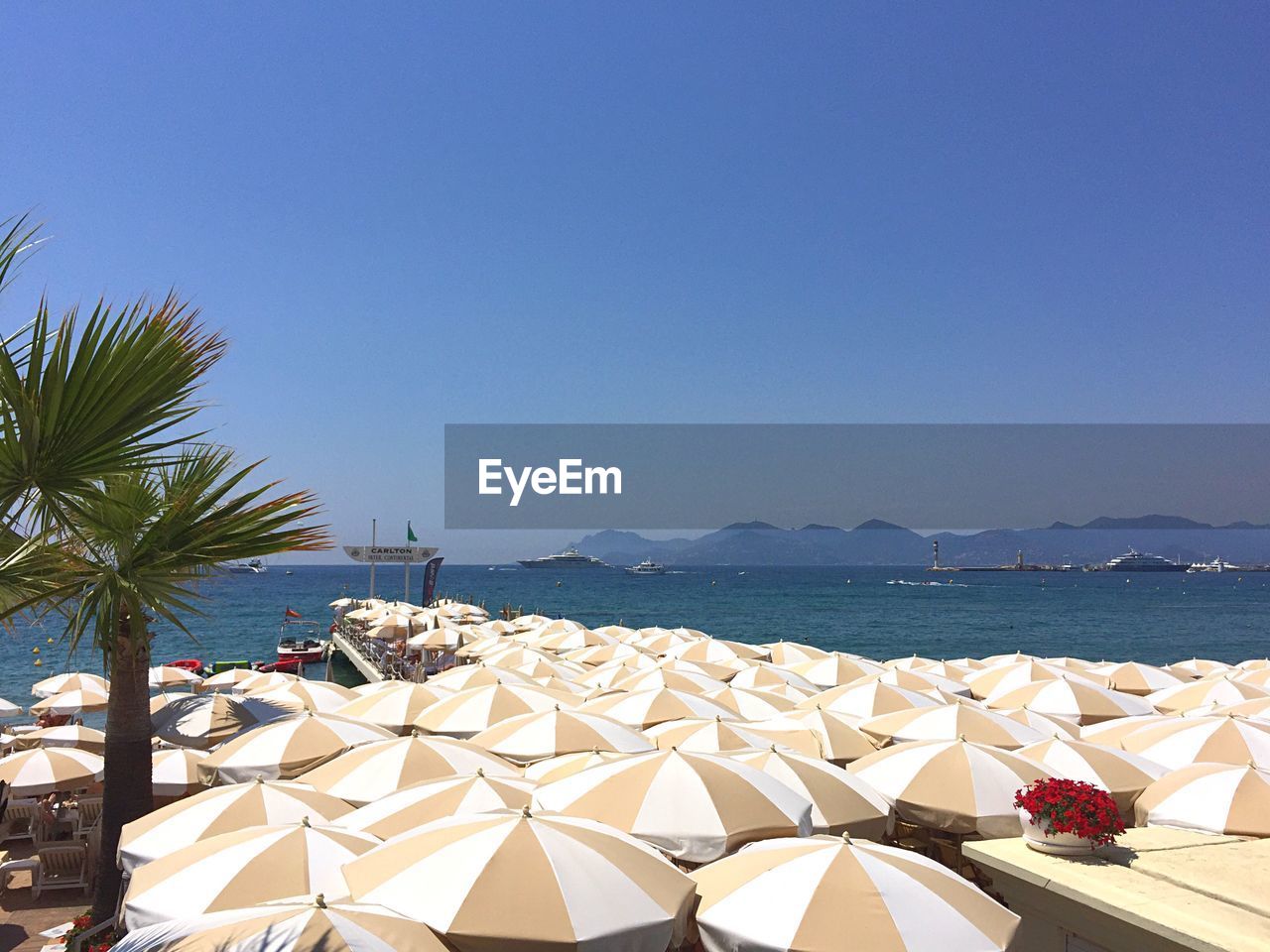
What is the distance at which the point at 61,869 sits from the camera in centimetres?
1044

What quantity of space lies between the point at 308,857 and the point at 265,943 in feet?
5.84

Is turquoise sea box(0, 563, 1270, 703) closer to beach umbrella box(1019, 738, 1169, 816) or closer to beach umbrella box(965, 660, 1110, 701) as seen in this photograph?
beach umbrella box(965, 660, 1110, 701)

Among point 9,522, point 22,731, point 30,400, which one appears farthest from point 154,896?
point 22,731

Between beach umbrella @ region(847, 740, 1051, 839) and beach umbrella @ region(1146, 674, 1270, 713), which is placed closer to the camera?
beach umbrella @ region(847, 740, 1051, 839)

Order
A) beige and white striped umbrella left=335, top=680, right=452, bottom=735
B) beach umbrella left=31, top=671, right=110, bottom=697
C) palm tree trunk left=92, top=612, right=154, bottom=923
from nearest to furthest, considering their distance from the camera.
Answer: palm tree trunk left=92, top=612, right=154, bottom=923 → beige and white striped umbrella left=335, top=680, right=452, bottom=735 → beach umbrella left=31, top=671, right=110, bottom=697

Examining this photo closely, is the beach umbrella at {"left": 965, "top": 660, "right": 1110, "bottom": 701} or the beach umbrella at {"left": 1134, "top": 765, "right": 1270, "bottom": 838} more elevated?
the beach umbrella at {"left": 1134, "top": 765, "right": 1270, "bottom": 838}

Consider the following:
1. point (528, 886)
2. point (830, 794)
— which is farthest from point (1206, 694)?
point (528, 886)

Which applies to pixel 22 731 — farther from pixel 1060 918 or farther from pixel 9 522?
pixel 1060 918

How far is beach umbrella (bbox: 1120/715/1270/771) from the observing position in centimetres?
983

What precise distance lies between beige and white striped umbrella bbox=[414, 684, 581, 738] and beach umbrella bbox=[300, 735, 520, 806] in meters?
2.53

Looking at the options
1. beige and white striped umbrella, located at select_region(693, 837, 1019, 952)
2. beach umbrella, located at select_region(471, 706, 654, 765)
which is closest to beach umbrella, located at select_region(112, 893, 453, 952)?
beige and white striped umbrella, located at select_region(693, 837, 1019, 952)

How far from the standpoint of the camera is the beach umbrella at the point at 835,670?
58.7 feet

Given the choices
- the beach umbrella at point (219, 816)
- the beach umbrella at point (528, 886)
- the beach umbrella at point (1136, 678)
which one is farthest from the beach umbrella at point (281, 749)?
the beach umbrella at point (1136, 678)

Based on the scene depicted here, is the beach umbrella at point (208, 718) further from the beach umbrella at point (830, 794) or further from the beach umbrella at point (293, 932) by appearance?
the beach umbrella at point (293, 932)
